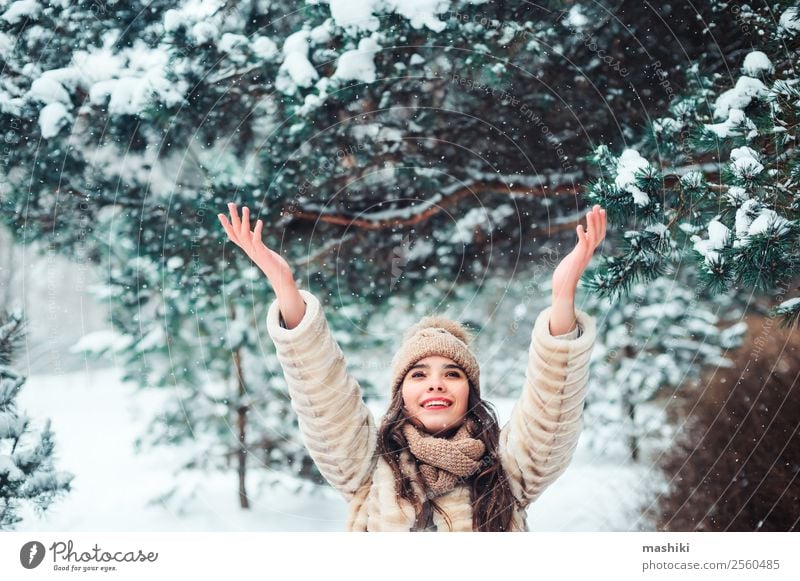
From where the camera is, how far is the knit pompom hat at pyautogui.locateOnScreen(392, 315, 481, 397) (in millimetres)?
929

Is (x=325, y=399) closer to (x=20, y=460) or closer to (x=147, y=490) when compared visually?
(x=147, y=490)

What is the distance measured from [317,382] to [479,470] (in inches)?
8.2

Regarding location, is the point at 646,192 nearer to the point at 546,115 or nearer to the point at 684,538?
the point at 546,115

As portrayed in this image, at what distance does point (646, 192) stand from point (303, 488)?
1.88ft

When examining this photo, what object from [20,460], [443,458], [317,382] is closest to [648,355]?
[443,458]

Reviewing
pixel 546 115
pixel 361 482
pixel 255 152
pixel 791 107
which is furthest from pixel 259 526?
pixel 791 107

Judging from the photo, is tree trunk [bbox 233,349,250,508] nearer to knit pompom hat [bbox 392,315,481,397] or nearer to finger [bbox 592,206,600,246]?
knit pompom hat [bbox 392,315,481,397]

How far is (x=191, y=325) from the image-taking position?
106 centimetres

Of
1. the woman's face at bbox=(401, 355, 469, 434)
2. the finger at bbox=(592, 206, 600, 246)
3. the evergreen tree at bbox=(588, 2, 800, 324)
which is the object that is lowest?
the woman's face at bbox=(401, 355, 469, 434)

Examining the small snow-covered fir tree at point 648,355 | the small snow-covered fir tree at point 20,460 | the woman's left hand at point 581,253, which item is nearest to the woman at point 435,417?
the woman's left hand at point 581,253

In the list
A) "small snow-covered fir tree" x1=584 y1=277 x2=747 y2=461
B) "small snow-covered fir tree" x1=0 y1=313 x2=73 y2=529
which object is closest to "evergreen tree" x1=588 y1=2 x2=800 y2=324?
"small snow-covered fir tree" x1=584 y1=277 x2=747 y2=461

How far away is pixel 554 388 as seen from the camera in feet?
2.89

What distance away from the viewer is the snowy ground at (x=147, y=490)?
40.9 inches

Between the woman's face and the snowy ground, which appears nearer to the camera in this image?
the woman's face
